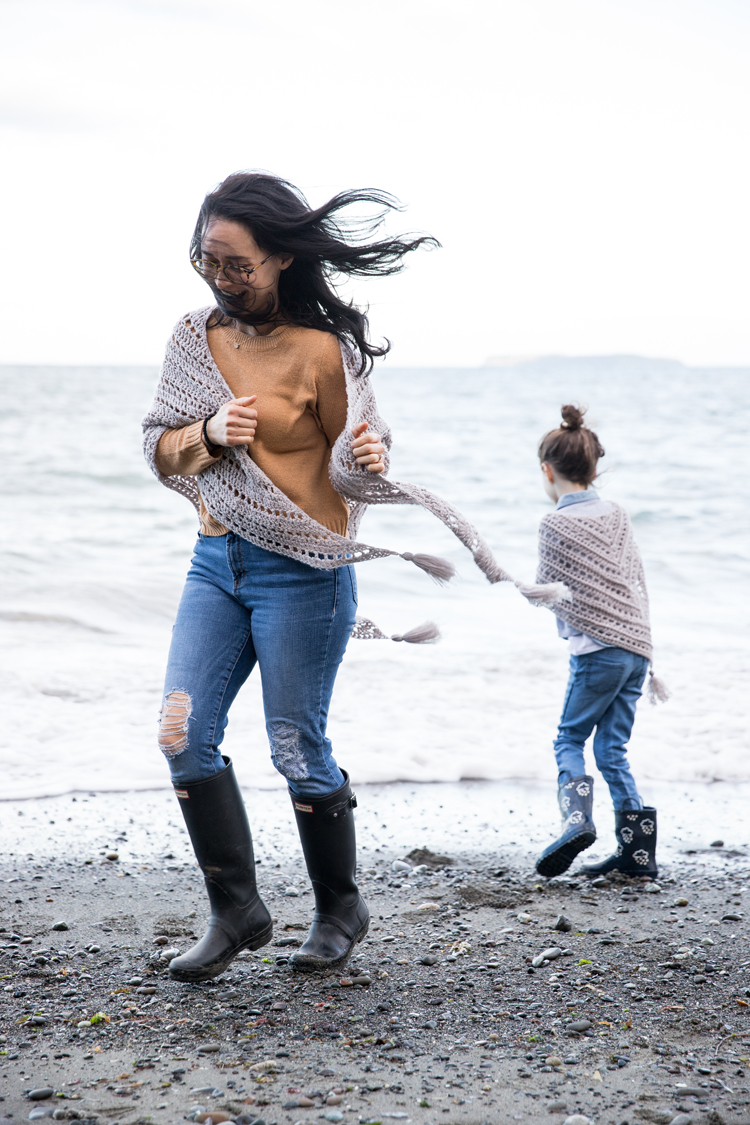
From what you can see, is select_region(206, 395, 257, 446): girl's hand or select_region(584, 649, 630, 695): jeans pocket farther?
select_region(584, 649, 630, 695): jeans pocket

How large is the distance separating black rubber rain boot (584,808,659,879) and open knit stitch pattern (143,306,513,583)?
1532 millimetres

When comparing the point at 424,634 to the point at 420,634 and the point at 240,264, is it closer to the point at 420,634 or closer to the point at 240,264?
the point at 420,634

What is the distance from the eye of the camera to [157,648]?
7355 millimetres

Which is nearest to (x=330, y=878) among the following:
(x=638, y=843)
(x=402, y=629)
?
(x=638, y=843)

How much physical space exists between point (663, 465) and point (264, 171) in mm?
18290

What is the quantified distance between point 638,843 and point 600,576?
1.02 m

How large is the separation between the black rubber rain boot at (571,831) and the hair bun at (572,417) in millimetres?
1398

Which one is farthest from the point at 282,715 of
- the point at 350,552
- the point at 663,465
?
the point at 663,465

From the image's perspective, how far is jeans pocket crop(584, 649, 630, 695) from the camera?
3732 millimetres

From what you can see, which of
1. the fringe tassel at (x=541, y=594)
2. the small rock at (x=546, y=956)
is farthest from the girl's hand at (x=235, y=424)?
the small rock at (x=546, y=956)

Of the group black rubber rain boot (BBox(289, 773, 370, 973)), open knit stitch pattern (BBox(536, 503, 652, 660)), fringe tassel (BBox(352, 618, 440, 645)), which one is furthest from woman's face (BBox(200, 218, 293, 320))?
open knit stitch pattern (BBox(536, 503, 652, 660))

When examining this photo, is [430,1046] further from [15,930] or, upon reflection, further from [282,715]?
[15,930]

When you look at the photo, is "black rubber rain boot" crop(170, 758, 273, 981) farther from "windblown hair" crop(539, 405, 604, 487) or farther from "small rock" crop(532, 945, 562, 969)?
"windblown hair" crop(539, 405, 604, 487)

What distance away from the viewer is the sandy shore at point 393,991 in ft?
6.64
